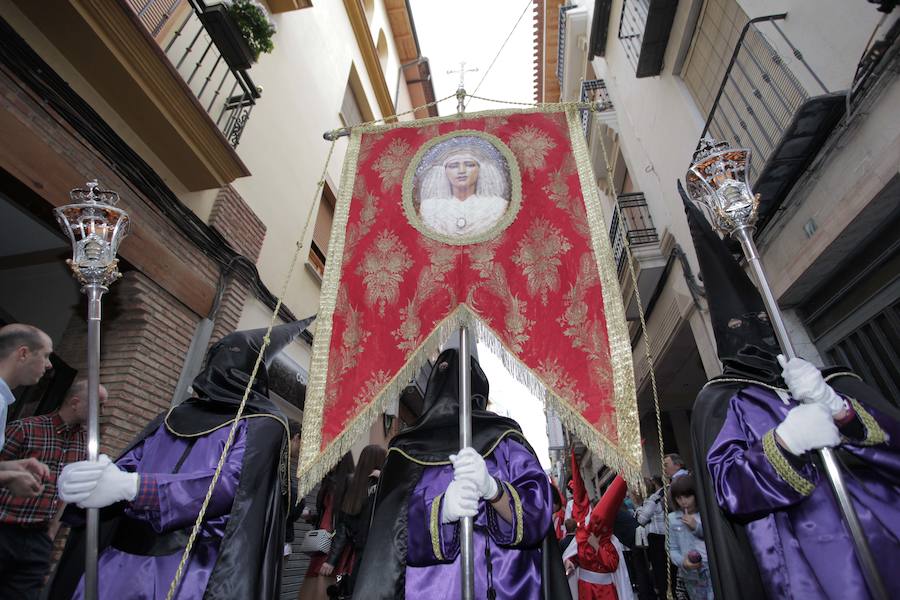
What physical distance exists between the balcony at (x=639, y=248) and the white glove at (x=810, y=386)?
4748 mm

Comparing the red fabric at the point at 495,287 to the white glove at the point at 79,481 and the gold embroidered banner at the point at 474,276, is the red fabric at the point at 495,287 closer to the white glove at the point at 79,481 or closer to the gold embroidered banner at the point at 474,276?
the gold embroidered banner at the point at 474,276

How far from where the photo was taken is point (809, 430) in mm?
1537

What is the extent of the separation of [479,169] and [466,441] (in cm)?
174

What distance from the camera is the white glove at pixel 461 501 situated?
1.75 m

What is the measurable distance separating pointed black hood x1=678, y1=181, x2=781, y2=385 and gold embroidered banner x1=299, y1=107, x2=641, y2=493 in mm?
410

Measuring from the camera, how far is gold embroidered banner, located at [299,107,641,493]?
7.47ft

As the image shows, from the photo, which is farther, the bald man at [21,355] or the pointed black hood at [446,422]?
the bald man at [21,355]

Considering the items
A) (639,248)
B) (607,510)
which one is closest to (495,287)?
(607,510)

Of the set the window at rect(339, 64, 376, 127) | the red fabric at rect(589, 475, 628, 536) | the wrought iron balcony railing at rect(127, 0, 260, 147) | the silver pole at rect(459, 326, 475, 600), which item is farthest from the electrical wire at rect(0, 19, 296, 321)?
the window at rect(339, 64, 376, 127)

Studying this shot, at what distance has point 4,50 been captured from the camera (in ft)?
9.55

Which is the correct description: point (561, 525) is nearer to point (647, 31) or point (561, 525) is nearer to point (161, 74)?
point (161, 74)

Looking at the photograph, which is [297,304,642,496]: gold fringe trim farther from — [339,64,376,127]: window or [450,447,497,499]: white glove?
[339,64,376,127]: window

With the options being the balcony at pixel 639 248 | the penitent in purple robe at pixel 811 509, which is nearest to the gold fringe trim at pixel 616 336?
the penitent in purple robe at pixel 811 509

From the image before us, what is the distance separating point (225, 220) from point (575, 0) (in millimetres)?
9841
